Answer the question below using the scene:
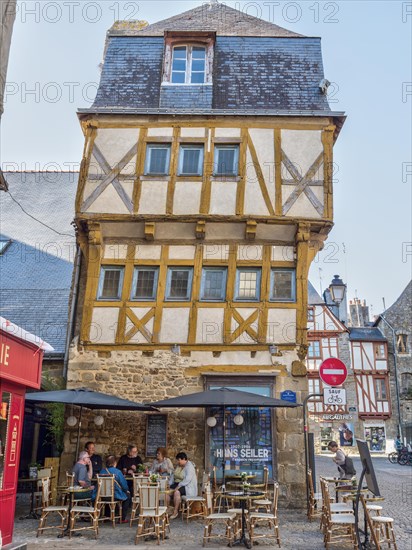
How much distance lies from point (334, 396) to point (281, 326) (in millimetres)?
2765

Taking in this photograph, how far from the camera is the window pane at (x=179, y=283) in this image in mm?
11273

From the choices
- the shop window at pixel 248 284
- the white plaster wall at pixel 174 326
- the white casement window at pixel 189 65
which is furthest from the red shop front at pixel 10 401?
the white casement window at pixel 189 65

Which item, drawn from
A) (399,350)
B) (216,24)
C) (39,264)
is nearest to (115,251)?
(39,264)

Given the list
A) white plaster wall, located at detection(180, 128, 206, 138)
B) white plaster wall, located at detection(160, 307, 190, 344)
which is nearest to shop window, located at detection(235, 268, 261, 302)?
white plaster wall, located at detection(160, 307, 190, 344)

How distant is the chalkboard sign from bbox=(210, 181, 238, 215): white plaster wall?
172 inches

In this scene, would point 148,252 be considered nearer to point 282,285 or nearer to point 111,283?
point 111,283

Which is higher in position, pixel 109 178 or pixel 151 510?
pixel 109 178

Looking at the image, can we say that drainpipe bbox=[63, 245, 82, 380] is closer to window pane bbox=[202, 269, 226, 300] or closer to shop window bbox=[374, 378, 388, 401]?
window pane bbox=[202, 269, 226, 300]

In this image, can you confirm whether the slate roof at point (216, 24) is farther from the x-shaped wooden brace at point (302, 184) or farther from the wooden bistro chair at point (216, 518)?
the wooden bistro chair at point (216, 518)

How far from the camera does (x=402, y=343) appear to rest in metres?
35.4

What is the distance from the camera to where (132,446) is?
10211mm

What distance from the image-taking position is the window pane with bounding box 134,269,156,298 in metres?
11.3

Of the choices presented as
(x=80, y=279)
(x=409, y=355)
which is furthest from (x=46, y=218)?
(x=409, y=355)

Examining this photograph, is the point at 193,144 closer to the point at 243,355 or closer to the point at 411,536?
the point at 243,355
